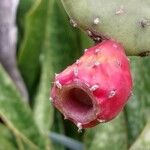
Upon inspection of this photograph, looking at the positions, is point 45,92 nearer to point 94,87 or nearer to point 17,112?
point 17,112

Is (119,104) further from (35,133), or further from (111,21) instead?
(35,133)

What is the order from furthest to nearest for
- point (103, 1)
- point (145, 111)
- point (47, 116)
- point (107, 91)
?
point (47, 116) < point (145, 111) < point (103, 1) < point (107, 91)

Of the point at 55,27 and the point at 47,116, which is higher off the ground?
the point at 55,27

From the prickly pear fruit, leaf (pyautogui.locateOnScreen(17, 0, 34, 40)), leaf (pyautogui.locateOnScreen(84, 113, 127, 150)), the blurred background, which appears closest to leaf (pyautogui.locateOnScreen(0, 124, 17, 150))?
the blurred background

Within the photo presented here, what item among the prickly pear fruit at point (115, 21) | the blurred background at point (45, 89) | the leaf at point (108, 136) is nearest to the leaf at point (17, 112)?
the blurred background at point (45, 89)

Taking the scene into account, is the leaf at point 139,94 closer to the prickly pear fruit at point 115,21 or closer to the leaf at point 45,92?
the leaf at point 45,92

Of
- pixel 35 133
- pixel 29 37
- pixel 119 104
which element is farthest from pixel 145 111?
pixel 119 104
